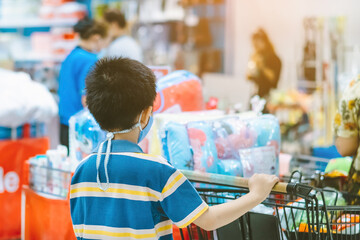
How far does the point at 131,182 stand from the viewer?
1733 mm

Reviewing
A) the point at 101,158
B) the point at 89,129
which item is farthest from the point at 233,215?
the point at 89,129

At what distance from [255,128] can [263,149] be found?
112 millimetres

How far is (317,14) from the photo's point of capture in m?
4.93

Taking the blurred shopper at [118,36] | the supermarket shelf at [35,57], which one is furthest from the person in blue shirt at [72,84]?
the supermarket shelf at [35,57]

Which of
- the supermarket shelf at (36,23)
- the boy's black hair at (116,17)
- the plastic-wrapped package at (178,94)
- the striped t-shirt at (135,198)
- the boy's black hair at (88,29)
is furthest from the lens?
the supermarket shelf at (36,23)

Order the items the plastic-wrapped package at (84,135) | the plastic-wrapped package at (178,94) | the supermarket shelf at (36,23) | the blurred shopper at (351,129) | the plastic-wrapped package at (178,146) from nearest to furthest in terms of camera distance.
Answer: the plastic-wrapped package at (178,146) < the blurred shopper at (351,129) < the plastic-wrapped package at (84,135) < the plastic-wrapped package at (178,94) < the supermarket shelf at (36,23)

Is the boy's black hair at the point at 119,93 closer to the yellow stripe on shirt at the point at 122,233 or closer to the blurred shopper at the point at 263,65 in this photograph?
the yellow stripe on shirt at the point at 122,233

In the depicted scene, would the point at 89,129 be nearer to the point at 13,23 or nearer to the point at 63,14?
the point at 63,14

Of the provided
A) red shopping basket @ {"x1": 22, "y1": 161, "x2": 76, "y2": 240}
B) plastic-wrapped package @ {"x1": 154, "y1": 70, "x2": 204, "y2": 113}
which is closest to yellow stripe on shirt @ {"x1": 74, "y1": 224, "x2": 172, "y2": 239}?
red shopping basket @ {"x1": 22, "y1": 161, "x2": 76, "y2": 240}

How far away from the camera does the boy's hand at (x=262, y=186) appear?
1762mm

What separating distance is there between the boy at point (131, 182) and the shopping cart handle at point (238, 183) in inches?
1.3

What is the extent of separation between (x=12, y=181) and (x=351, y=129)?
2.85 m

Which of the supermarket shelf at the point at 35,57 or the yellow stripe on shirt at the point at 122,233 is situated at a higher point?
the supermarket shelf at the point at 35,57

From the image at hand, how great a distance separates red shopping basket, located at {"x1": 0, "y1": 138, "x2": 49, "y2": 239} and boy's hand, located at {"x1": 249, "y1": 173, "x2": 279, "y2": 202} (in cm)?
306
